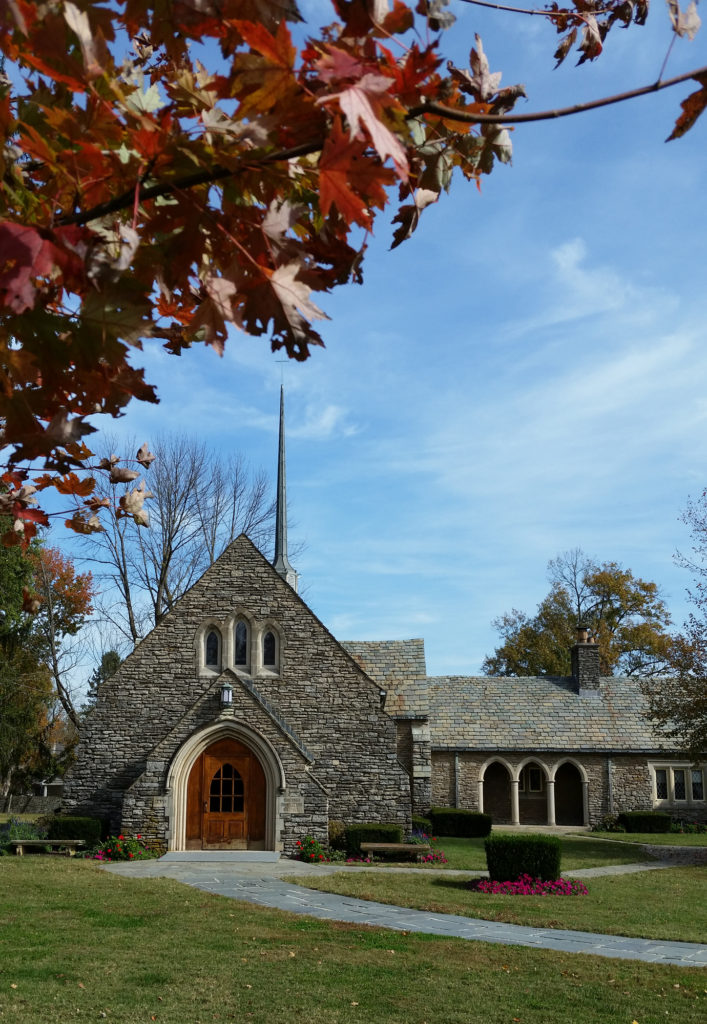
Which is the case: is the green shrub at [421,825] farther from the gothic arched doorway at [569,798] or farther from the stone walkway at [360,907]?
the gothic arched doorway at [569,798]

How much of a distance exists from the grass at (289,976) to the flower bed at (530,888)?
390cm

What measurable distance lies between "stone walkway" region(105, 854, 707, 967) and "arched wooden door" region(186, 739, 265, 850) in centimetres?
107

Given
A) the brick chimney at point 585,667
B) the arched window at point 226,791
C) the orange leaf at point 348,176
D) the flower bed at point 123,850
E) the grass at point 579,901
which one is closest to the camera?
the orange leaf at point 348,176

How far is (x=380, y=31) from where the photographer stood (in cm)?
165

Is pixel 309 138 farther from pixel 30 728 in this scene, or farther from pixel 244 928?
pixel 30 728

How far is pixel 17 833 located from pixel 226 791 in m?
4.33

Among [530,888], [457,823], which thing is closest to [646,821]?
[457,823]

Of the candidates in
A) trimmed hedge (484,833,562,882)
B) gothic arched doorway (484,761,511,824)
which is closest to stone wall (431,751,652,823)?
gothic arched doorway (484,761,511,824)

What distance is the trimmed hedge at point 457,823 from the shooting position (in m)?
23.8

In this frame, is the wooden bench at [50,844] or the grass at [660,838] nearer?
the wooden bench at [50,844]

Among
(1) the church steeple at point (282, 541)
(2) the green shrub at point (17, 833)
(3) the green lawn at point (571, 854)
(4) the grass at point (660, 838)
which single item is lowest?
(4) the grass at point (660, 838)

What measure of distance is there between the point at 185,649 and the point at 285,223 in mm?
19323

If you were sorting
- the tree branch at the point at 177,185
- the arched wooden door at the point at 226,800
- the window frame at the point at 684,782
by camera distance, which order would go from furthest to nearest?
1. the window frame at the point at 684,782
2. the arched wooden door at the point at 226,800
3. the tree branch at the point at 177,185

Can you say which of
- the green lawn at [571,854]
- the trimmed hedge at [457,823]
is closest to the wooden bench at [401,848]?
the green lawn at [571,854]
